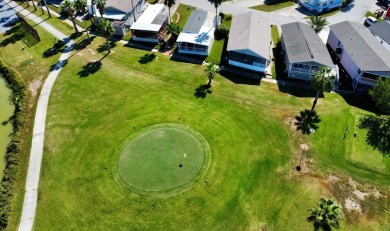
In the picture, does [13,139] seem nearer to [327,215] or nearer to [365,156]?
[327,215]

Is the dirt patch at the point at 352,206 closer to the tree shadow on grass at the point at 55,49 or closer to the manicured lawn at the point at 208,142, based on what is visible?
the manicured lawn at the point at 208,142

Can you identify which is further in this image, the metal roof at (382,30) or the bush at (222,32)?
the bush at (222,32)

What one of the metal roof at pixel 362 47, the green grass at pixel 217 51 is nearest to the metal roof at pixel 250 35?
the green grass at pixel 217 51

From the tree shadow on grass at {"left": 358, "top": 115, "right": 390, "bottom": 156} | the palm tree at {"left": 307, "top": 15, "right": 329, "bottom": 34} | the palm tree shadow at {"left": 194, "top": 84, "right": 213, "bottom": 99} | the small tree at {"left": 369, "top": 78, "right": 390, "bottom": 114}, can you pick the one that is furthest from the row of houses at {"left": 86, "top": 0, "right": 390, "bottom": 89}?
the tree shadow on grass at {"left": 358, "top": 115, "right": 390, "bottom": 156}

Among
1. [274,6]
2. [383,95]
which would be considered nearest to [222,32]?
[274,6]

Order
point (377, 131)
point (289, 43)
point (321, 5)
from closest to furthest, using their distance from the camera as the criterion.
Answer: point (377, 131) < point (289, 43) < point (321, 5)

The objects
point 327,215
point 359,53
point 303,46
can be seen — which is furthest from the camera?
point 303,46
